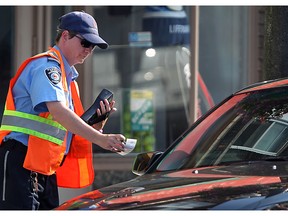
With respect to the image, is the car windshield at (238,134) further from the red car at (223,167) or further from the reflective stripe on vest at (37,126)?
the reflective stripe on vest at (37,126)

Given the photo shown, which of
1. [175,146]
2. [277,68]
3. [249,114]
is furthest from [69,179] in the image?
[277,68]

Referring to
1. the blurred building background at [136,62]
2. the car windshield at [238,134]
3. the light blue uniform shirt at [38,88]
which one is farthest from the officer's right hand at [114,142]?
the blurred building background at [136,62]

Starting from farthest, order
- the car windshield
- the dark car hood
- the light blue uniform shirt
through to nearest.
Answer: the light blue uniform shirt, the car windshield, the dark car hood

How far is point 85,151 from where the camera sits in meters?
5.14

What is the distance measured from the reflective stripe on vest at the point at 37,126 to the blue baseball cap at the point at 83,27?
52 cm

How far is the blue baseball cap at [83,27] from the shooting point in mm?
4875

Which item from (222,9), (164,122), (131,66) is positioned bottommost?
(164,122)

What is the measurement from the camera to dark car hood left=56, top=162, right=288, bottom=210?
3463 millimetres

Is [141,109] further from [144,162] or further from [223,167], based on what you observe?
[223,167]

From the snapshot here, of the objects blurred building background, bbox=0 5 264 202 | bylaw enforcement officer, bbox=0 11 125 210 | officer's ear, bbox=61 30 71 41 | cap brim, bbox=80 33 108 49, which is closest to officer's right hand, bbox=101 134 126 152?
bylaw enforcement officer, bbox=0 11 125 210

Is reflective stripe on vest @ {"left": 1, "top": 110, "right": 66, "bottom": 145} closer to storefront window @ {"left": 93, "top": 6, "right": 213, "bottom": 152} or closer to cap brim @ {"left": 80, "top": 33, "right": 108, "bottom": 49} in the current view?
cap brim @ {"left": 80, "top": 33, "right": 108, "bottom": 49}

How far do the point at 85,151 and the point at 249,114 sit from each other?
1039mm

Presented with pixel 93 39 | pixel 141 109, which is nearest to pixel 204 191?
pixel 93 39
